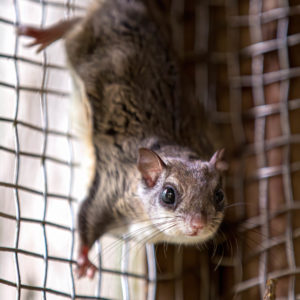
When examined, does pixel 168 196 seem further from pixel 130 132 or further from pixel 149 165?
pixel 130 132

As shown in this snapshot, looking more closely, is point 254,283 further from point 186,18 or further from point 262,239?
point 186,18

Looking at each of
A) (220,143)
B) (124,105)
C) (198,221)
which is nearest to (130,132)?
(124,105)

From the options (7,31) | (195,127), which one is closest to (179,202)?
(195,127)

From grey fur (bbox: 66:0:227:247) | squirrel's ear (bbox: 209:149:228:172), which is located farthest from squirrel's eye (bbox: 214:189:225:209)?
grey fur (bbox: 66:0:227:247)

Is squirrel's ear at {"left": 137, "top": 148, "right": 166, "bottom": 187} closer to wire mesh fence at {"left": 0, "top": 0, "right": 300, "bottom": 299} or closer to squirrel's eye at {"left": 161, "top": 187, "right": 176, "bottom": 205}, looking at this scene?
squirrel's eye at {"left": 161, "top": 187, "right": 176, "bottom": 205}

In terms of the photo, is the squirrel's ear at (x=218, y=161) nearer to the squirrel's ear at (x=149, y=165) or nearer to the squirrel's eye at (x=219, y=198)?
the squirrel's eye at (x=219, y=198)

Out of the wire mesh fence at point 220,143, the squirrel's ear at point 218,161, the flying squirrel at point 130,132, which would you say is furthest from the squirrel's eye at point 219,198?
the wire mesh fence at point 220,143
